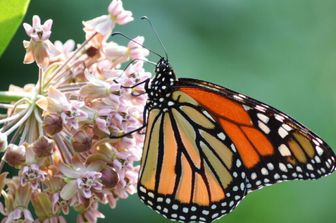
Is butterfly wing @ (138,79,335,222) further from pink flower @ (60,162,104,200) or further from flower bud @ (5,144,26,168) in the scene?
flower bud @ (5,144,26,168)

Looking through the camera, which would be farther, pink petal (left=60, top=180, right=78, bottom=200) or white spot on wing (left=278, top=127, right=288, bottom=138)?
white spot on wing (left=278, top=127, right=288, bottom=138)

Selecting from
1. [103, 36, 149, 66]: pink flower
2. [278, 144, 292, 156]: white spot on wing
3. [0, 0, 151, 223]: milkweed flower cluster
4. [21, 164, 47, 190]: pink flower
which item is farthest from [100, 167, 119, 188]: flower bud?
[278, 144, 292, 156]: white spot on wing

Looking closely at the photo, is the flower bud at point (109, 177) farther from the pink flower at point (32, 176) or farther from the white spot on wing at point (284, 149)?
the white spot on wing at point (284, 149)

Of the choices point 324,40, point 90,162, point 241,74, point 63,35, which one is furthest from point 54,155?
point 324,40

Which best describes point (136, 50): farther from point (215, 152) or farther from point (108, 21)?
point (215, 152)

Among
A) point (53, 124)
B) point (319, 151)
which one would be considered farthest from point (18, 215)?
point (319, 151)

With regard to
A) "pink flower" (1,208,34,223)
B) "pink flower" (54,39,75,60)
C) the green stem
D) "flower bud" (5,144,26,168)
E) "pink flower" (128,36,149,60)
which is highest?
"pink flower" (54,39,75,60)

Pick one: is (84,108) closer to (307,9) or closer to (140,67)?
(140,67)

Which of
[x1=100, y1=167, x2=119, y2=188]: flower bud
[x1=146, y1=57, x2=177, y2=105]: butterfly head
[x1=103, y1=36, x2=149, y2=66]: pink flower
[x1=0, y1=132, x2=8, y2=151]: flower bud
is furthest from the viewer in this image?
[x1=146, y1=57, x2=177, y2=105]: butterfly head
